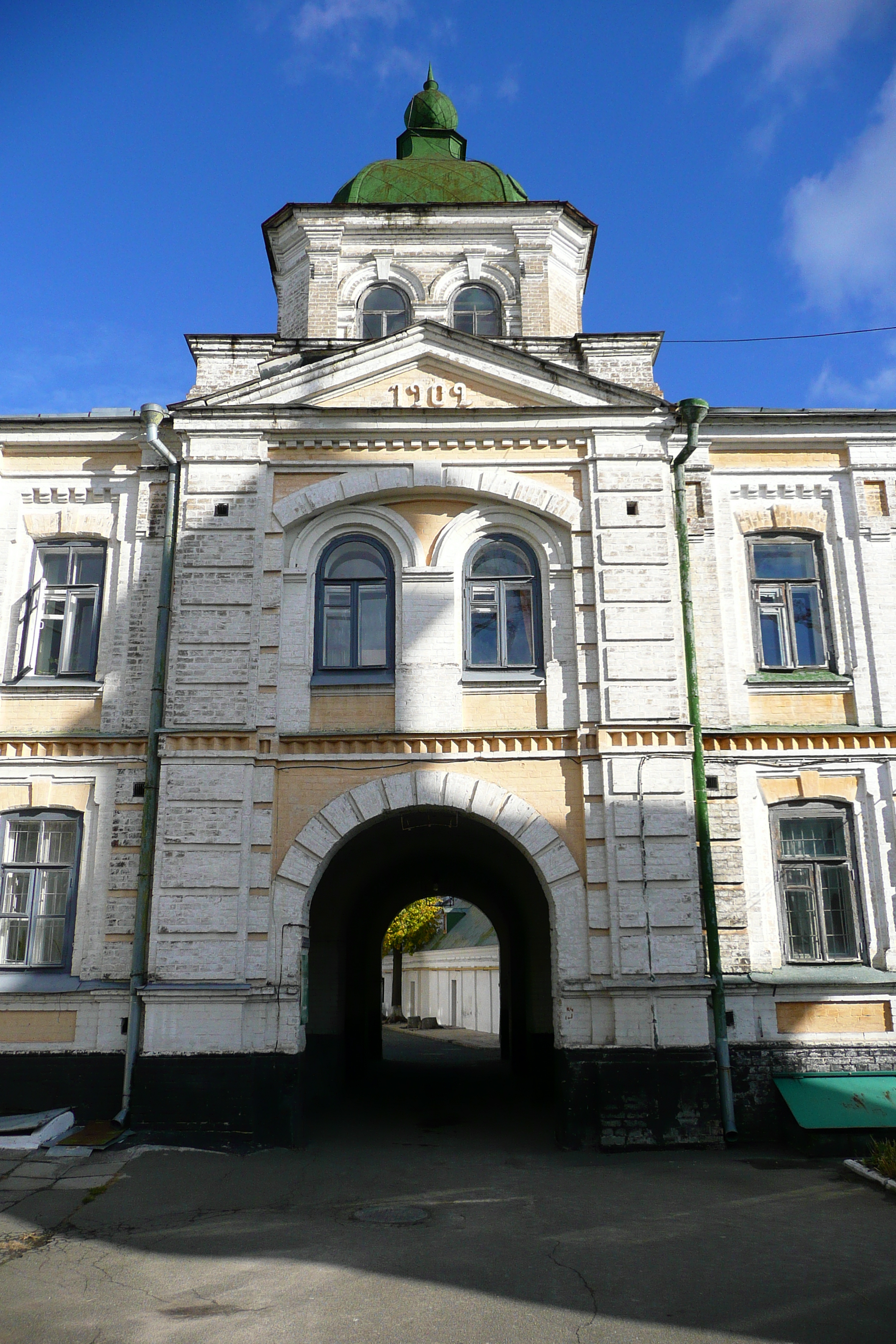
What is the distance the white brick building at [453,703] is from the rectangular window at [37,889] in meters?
0.04

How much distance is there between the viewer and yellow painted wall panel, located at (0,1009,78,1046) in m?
10.5

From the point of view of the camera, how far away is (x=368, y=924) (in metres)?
18.4

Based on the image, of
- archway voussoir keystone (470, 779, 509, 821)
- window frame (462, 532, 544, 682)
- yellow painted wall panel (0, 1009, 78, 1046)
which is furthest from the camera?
window frame (462, 532, 544, 682)

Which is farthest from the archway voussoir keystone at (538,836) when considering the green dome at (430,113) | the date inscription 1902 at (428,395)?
the green dome at (430,113)

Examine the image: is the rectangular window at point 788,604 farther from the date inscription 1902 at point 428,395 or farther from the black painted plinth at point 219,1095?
the black painted plinth at point 219,1095

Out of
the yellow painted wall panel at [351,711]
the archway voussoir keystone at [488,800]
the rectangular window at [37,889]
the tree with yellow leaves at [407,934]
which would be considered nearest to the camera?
the archway voussoir keystone at [488,800]

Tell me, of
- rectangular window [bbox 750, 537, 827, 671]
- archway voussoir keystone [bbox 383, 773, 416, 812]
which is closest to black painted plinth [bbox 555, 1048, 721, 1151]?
archway voussoir keystone [bbox 383, 773, 416, 812]

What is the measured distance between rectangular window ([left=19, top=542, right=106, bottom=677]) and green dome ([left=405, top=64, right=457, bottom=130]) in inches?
385

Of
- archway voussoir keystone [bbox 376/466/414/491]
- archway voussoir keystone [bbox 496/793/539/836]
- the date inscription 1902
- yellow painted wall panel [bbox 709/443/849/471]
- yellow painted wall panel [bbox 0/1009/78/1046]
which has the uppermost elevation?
the date inscription 1902

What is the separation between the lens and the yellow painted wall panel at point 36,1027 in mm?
10484

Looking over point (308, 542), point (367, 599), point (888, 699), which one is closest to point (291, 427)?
point (308, 542)

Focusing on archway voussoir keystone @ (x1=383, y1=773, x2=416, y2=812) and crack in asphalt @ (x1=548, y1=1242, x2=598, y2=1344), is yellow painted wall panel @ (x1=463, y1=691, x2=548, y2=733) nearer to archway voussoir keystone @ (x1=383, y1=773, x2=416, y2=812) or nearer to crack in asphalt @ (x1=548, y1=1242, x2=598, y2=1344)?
archway voussoir keystone @ (x1=383, y1=773, x2=416, y2=812)

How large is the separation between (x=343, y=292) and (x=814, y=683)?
26.0 ft

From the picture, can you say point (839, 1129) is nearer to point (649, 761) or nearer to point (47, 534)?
point (649, 761)
